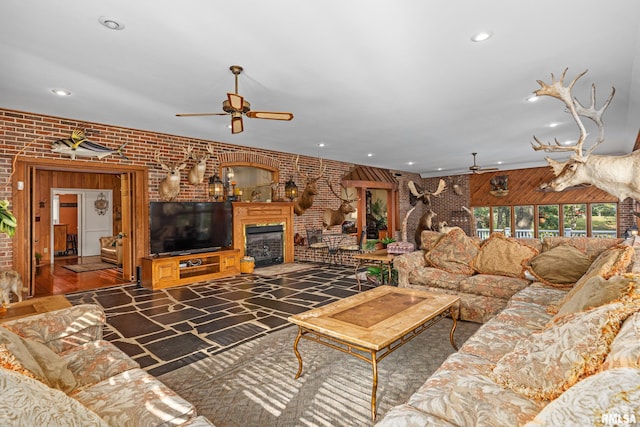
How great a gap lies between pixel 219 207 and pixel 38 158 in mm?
2854

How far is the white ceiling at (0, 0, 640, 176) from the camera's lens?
7.88 ft

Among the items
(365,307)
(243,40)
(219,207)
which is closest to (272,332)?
(365,307)

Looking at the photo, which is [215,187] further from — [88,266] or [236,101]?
[88,266]

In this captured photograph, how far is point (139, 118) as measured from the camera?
494cm

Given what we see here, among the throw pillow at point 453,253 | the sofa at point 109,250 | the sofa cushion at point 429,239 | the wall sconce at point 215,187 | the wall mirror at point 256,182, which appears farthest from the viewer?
the sofa at point 109,250

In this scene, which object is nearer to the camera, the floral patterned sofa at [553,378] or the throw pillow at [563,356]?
the floral patterned sofa at [553,378]

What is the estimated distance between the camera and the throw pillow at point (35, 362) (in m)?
1.27

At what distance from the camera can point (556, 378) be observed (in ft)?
4.22

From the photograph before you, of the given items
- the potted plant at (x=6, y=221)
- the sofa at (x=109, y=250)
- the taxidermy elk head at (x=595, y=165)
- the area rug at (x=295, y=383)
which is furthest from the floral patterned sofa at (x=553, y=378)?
the sofa at (x=109, y=250)

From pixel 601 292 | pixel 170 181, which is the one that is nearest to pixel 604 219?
pixel 601 292

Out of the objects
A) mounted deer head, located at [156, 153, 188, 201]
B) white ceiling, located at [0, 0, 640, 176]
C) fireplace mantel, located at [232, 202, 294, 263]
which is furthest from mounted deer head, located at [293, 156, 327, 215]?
mounted deer head, located at [156, 153, 188, 201]

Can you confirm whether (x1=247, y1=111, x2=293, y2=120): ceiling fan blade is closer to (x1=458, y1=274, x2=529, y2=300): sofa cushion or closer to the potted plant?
the potted plant

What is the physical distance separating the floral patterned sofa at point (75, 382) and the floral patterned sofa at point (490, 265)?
3.24 metres

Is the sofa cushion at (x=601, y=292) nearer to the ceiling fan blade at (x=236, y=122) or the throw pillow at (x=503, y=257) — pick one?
the throw pillow at (x=503, y=257)
